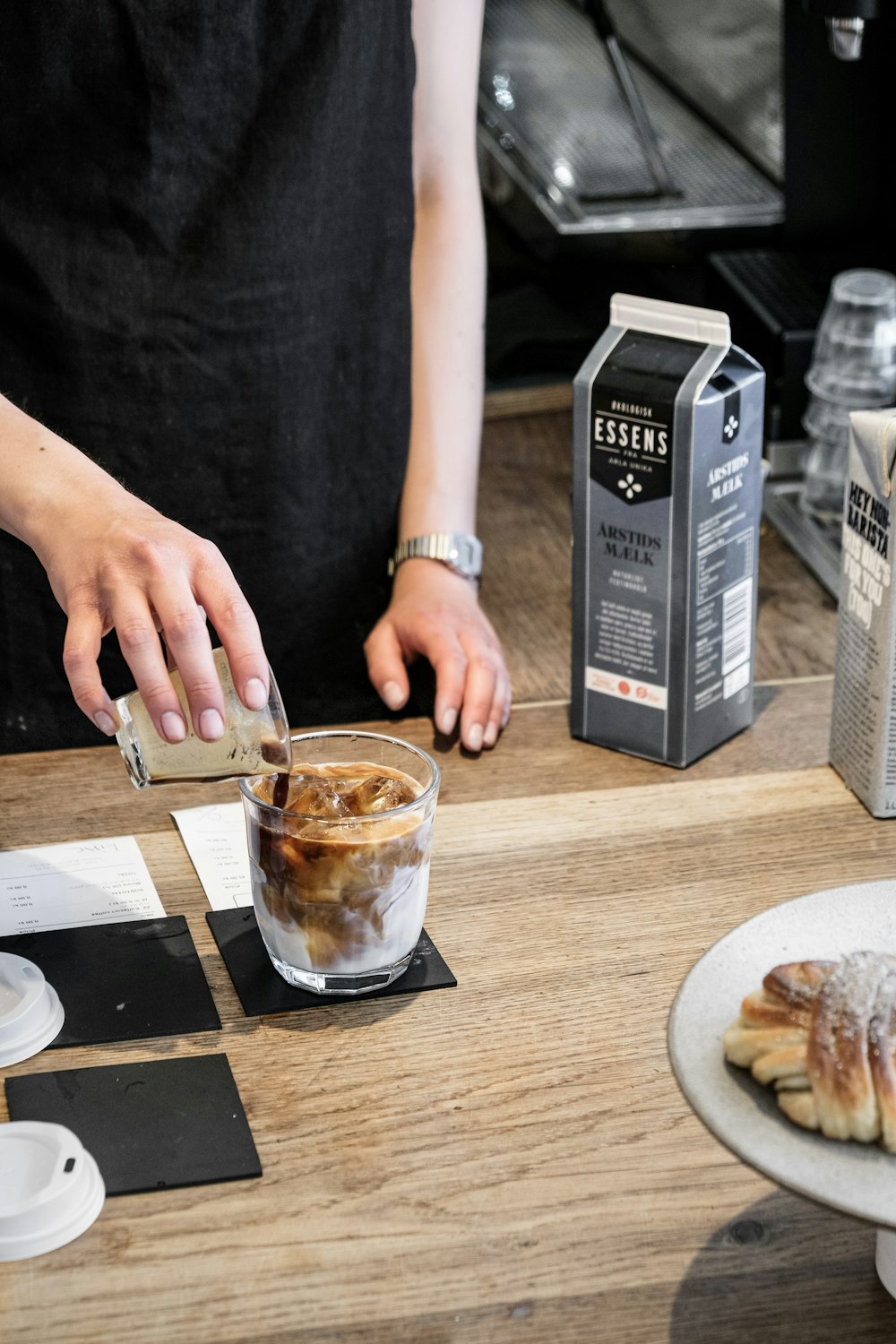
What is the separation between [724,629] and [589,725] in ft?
0.45

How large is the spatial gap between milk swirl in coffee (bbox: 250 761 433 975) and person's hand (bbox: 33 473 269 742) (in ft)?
0.28

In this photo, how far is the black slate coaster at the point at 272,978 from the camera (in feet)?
3.00

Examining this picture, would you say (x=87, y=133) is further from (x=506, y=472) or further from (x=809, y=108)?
(x=809, y=108)

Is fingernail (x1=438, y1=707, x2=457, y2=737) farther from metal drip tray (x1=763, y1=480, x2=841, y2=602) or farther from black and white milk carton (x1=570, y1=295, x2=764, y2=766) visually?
metal drip tray (x1=763, y1=480, x2=841, y2=602)

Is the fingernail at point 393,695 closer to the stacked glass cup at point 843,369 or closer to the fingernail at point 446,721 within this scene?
the fingernail at point 446,721

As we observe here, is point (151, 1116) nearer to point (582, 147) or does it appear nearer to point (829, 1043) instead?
point (829, 1043)

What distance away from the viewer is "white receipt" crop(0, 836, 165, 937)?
1.00m

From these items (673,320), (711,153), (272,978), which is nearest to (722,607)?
(673,320)

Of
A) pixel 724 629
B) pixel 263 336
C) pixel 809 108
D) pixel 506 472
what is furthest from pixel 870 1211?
pixel 809 108

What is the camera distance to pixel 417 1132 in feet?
2.65

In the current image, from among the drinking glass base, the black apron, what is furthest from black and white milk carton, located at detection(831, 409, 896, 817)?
the black apron

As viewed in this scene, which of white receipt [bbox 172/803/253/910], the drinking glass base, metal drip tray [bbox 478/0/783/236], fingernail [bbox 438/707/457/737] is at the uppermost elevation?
metal drip tray [bbox 478/0/783/236]

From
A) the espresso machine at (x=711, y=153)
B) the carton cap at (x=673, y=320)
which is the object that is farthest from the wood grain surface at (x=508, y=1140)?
the espresso machine at (x=711, y=153)

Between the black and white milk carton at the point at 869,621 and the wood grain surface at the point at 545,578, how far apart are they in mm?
305
